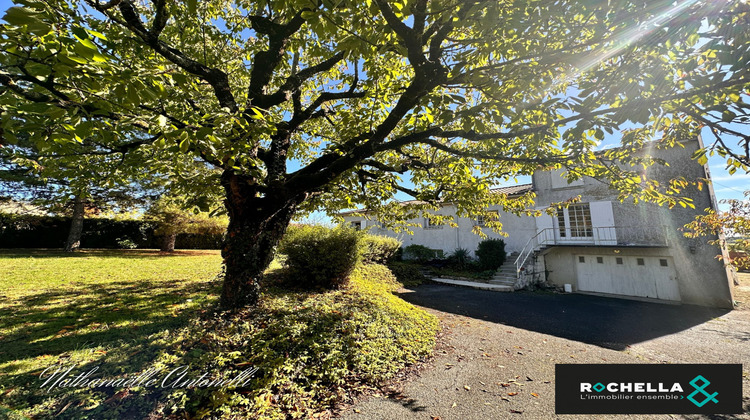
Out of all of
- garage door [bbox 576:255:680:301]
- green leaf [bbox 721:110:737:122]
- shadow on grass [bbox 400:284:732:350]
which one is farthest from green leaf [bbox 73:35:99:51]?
garage door [bbox 576:255:680:301]

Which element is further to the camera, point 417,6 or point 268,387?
point 268,387

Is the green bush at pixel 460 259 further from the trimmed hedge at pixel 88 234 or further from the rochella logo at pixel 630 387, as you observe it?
the trimmed hedge at pixel 88 234

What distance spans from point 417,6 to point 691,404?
6040 millimetres

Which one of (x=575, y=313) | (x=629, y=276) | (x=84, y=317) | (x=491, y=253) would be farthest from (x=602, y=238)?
(x=84, y=317)

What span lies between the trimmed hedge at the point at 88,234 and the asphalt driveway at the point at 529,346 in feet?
68.8

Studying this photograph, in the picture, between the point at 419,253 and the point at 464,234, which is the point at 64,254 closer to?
the point at 419,253

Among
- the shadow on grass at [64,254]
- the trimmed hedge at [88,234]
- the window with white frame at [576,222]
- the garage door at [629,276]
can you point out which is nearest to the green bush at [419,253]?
the window with white frame at [576,222]

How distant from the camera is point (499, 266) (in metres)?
14.6

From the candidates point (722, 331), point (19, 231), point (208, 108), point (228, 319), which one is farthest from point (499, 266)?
point (19, 231)

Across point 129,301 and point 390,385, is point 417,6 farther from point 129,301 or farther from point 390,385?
point 129,301

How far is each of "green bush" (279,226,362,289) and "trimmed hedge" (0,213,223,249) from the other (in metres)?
17.2

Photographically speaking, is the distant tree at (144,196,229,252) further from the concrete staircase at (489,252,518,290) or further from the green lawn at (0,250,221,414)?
the concrete staircase at (489,252,518,290)

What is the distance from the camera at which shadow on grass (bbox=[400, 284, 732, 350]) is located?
673 cm

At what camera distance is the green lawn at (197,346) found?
2666 millimetres
